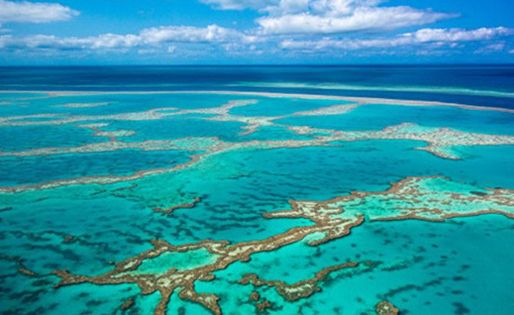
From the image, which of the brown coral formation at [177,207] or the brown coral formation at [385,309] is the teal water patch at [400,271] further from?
the brown coral formation at [177,207]

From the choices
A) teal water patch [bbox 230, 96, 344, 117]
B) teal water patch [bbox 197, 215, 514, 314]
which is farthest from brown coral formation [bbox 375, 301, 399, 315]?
teal water patch [bbox 230, 96, 344, 117]

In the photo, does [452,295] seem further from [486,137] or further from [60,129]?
[60,129]

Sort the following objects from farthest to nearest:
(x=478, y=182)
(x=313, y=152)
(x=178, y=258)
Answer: (x=313, y=152) → (x=478, y=182) → (x=178, y=258)

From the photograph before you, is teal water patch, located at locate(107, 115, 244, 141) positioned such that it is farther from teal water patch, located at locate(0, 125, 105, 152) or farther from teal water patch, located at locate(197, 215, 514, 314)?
teal water patch, located at locate(197, 215, 514, 314)

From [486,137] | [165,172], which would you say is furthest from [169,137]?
[486,137]

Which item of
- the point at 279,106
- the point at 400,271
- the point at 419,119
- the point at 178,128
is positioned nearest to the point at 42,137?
the point at 178,128

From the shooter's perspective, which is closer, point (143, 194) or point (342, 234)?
point (342, 234)
